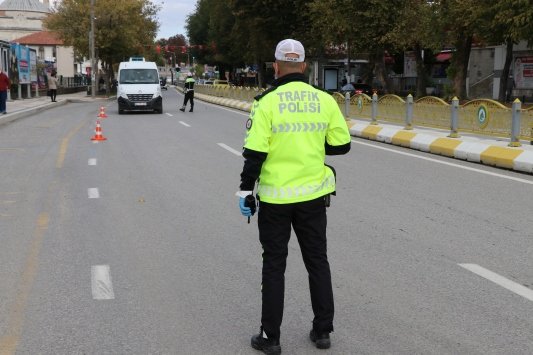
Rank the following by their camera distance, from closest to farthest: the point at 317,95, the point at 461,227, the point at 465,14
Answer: the point at 317,95 → the point at 461,227 → the point at 465,14

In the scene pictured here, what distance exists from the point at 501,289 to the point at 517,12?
25.3m

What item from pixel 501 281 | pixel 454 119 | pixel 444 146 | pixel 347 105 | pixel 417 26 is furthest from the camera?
pixel 417 26

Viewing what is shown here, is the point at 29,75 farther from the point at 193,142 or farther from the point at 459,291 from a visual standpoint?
the point at 459,291

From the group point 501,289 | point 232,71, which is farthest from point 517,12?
point 232,71

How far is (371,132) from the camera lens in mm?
17594

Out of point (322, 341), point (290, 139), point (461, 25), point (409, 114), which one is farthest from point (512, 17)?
point (322, 341)

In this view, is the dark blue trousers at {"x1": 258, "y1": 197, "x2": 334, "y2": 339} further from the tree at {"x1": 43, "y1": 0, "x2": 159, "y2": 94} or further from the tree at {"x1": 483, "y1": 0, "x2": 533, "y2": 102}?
the tree at {"x1": 43, "y1": 0, "x2": 159, "y2": 94}

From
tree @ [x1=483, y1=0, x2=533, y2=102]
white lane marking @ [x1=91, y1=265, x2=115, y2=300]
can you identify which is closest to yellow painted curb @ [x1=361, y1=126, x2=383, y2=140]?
tree @ [x1=483, y1=0, x2=533, y2=102]

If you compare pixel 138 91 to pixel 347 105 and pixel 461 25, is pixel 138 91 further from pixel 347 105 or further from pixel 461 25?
pixel 461 25

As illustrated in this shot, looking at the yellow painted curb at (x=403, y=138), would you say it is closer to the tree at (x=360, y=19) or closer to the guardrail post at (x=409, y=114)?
the guardrail post at (x=409, y=114)

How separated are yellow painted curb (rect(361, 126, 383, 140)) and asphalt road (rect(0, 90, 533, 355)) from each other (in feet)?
20.4

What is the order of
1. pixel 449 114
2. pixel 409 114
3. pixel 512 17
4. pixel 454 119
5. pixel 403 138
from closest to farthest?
pixel 454 119
pixel 449 114
pixel 403 138
pixel 409 114
pixel 512 17

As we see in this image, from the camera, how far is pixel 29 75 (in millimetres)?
44562

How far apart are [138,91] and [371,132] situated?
13.6 metres
